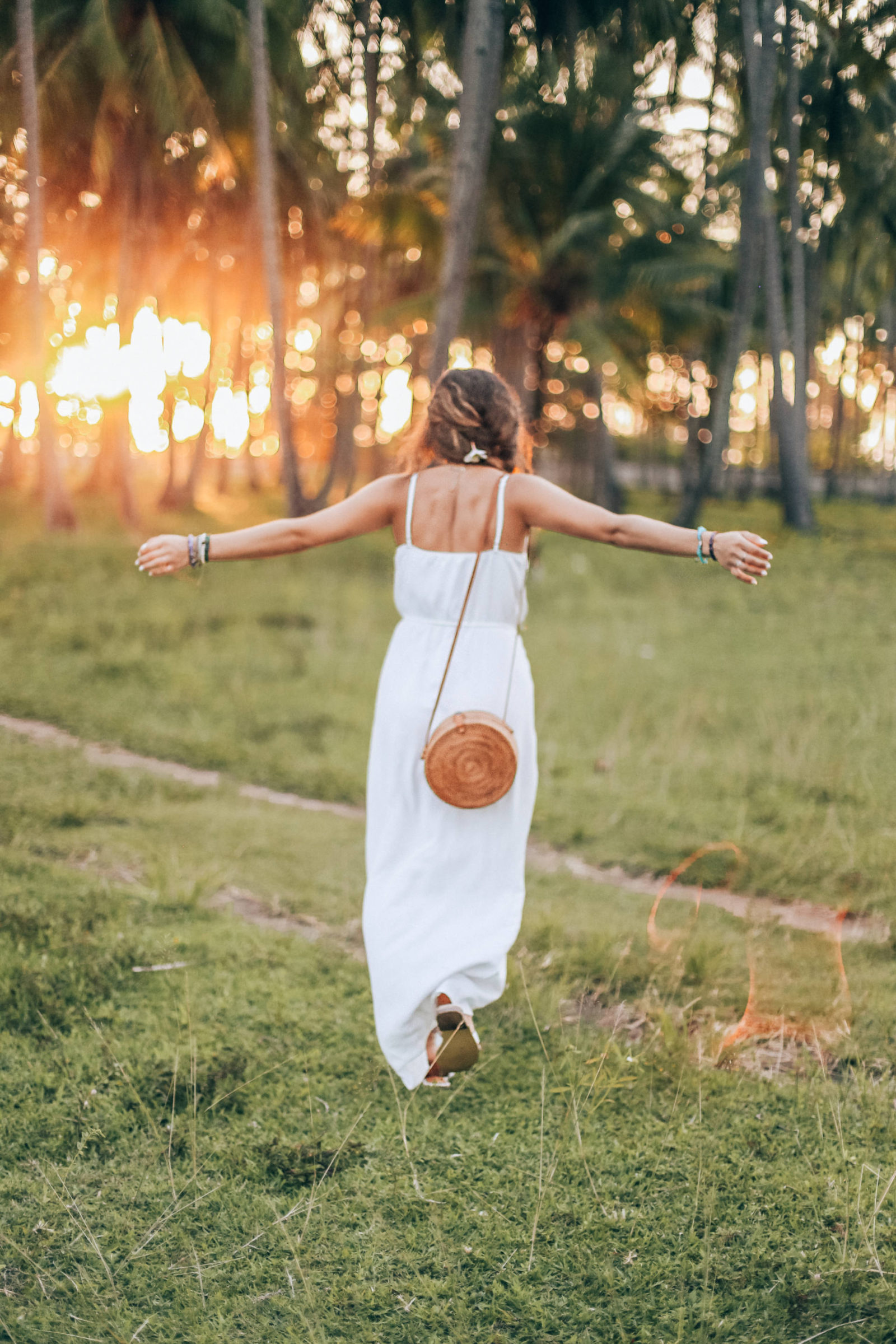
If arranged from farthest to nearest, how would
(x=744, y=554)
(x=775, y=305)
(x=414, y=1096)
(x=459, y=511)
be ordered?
(x=775, y=305), (x=414, y=1096), (x=459, y=511), (x=744, y=554)

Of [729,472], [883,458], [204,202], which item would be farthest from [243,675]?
[729,472]

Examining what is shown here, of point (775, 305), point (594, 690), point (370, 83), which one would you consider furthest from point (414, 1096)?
point (775, 305)

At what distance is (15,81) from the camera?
15117 mm

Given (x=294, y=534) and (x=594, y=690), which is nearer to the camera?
(x=294, y=534)

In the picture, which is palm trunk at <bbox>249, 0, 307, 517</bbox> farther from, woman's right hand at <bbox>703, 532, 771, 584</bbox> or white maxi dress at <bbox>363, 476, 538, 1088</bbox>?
woman's right hand at <bbox>703, 532, 771, 584</bbox>

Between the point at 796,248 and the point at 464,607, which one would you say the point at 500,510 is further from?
the point at 796,248

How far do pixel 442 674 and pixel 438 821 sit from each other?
1.46ft

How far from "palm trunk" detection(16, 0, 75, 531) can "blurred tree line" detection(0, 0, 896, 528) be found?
48 millimetres

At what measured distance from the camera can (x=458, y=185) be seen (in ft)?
39.0

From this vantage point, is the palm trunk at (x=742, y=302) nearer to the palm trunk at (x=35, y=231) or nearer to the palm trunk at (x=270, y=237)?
the palm trunk at (x=270, y=237)

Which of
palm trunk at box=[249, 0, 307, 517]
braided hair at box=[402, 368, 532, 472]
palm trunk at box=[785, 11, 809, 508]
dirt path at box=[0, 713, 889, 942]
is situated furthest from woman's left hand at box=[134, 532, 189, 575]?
palm trunk at box=[785, 11, 809, 508]

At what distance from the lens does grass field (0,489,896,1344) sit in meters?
2.39

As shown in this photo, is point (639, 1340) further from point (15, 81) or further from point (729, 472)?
point (729, 472)

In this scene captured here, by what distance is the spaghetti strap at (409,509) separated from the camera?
3.10 meters
